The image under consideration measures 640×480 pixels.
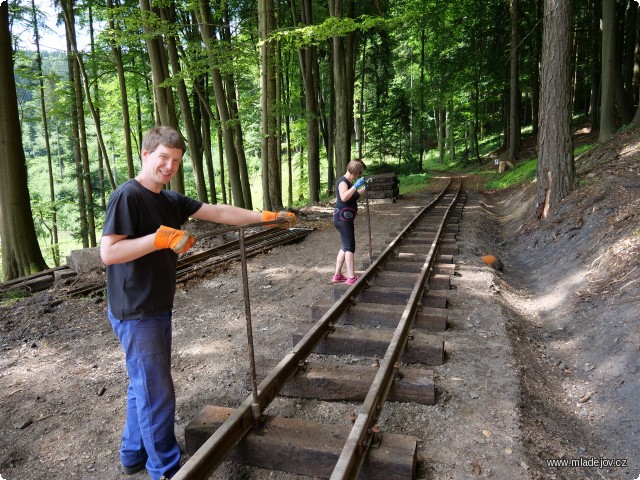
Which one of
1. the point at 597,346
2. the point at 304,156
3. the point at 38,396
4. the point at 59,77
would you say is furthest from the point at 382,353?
the point at 304,156

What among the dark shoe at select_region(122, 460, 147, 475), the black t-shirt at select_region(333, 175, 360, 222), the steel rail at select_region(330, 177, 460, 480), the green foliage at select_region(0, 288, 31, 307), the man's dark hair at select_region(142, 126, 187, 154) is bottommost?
the dark shoe at select_region(122, 460, 147, 475)

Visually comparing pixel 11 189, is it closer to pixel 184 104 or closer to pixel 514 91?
pixel 184 104

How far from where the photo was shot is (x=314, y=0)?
75.3 ft

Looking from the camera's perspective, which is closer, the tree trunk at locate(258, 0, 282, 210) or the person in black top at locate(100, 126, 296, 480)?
the person in black top at locate(100, 126, 296, 480)

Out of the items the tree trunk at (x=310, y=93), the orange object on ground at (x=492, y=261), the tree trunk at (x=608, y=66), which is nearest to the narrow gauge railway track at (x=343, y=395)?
the orange object on ground at (x=492, y=261)

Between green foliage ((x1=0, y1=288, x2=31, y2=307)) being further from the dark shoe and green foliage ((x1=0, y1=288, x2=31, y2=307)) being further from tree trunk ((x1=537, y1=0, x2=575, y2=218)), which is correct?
tree trunk ((x1=537, y1=0, x2=575, y2=218))

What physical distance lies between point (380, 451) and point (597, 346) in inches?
119

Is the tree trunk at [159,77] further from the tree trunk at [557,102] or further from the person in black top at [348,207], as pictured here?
the tree trunk at [557,102]

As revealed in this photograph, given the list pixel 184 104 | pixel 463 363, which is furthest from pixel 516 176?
pixel 463 363

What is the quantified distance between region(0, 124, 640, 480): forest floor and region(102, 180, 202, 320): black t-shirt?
3.99ft

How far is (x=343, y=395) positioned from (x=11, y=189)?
31.6 ft

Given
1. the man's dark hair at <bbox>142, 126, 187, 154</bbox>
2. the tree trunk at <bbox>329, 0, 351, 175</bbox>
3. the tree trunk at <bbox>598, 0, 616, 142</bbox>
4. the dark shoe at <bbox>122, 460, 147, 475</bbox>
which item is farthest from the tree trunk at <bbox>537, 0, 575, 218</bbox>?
the tree trunk at <bbox>329, 0, 351, 175</bbox>

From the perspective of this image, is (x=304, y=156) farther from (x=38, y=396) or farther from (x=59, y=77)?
(x=38, y=396)

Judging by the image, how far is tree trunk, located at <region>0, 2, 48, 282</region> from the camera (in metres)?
9.54
